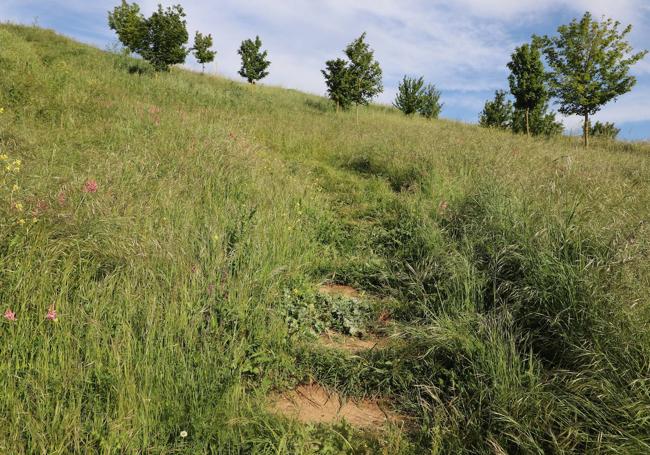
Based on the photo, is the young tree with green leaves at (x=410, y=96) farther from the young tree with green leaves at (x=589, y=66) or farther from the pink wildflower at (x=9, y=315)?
the pink wildflower at (x=9, y=315)

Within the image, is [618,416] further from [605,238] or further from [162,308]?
[162,308]

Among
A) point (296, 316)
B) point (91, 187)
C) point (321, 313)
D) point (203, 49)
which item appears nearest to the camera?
point (296, 316)

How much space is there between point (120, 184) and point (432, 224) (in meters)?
3.77

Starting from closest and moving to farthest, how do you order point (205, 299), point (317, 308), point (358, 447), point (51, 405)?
point (51, 405), point (358, 447), point (205, 299), point (317, 308)

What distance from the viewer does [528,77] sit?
776 inches

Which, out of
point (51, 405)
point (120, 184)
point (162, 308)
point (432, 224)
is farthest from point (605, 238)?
point (120, 184)

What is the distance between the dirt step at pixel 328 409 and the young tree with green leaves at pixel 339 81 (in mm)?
21441

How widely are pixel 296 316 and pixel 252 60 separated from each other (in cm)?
3053

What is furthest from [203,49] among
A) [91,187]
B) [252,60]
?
[91,187]

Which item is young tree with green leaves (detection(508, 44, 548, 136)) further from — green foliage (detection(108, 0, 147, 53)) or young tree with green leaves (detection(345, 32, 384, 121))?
green foliage (detection(108, 0, 147, 53))

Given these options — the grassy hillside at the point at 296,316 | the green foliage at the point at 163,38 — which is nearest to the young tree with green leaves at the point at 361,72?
the green foliage at the point at 163,38

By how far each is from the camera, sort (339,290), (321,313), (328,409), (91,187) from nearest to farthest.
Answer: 1. (328,409)
2. (321,313)
3. (91,187)
4. (339,290)

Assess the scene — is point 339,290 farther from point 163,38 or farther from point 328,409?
point 163,38

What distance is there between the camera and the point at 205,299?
2693 mm
